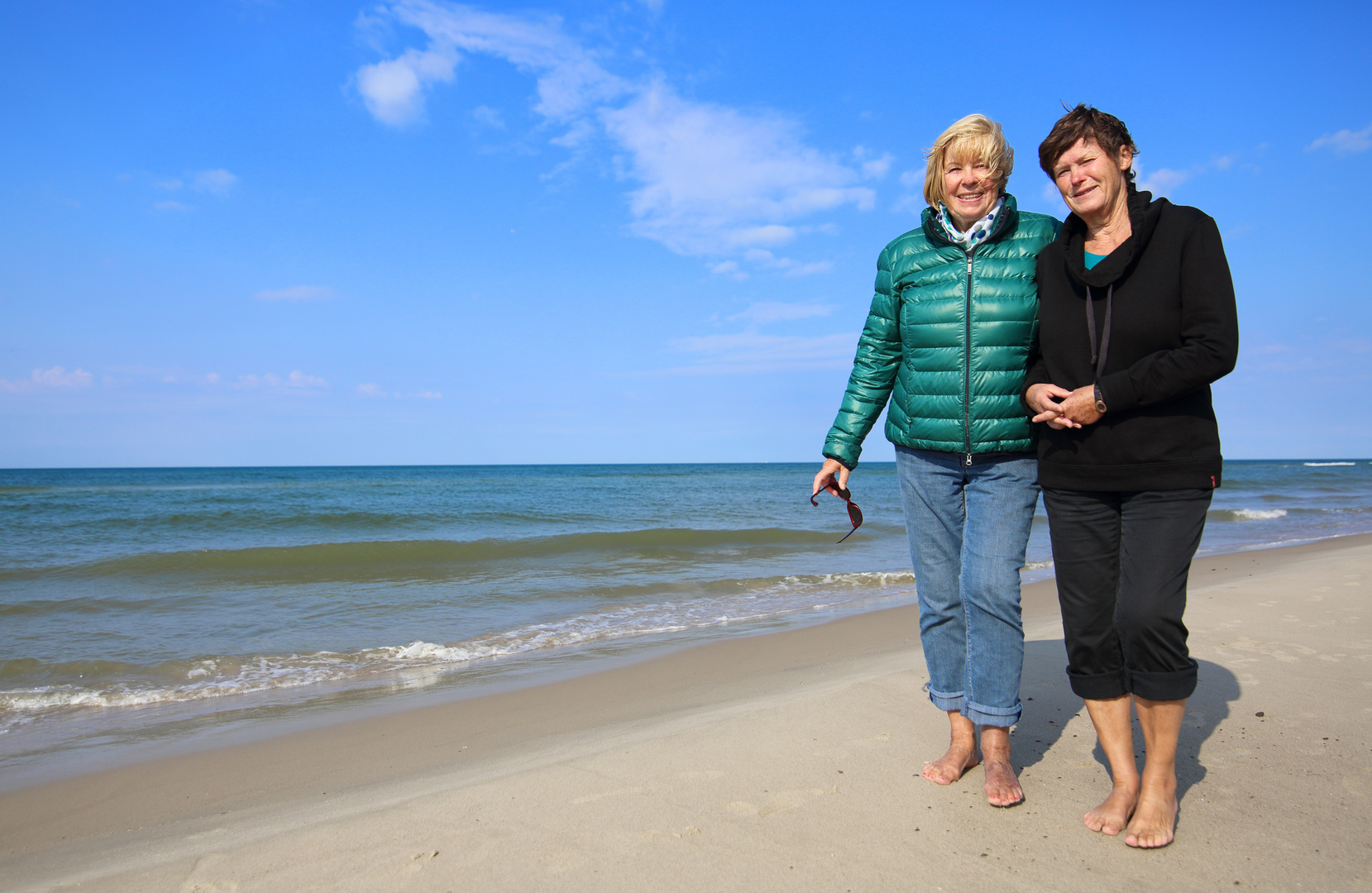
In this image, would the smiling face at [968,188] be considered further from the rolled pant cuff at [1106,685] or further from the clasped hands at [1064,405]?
the rolled pant cuff at [1106,685]

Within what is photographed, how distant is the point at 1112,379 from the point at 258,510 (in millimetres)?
19388

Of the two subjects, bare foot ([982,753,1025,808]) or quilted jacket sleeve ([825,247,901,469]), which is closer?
bare foot ([982,753,1025,808])

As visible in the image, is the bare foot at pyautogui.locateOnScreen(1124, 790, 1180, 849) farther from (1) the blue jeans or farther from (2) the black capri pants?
(1) the blue jeans

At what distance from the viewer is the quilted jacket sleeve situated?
2.33 meters

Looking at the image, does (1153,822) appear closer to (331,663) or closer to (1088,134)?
(1088,134)

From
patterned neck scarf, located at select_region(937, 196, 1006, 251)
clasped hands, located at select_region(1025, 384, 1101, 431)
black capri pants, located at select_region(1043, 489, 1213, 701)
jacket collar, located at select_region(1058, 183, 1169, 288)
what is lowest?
black capri pants, located at select_region(1043, 489, 1213, 701)

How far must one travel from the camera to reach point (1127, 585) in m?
1.79

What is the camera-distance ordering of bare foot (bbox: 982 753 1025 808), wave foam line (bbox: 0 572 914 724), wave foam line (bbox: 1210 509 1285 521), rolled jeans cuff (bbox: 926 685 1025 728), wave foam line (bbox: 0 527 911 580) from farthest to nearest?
wave foam line (bbox: 1210 509 1285 521)
wave foam line (bbox: 0 527 911 580)
wave foam line (bbox: 0 572 914 724)
rolled jeans cuff (bbox: 926 685 1025 728)
bare foot (bbox: 982 753 1025 808)

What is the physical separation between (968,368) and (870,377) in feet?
1.10

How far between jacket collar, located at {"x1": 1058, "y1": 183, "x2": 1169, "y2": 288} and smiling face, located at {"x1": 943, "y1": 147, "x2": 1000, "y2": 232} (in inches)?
11.3

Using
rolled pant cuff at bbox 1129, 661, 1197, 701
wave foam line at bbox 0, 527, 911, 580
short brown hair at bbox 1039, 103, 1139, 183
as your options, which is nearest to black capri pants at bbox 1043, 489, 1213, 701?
rolled pant cuff at bbox 1129, 661, 1197, 701

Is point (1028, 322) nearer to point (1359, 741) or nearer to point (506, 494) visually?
point (1359, 741)

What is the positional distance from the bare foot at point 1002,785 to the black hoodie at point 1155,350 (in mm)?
838

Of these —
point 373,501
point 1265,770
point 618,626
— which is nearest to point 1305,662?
point 1265,770
